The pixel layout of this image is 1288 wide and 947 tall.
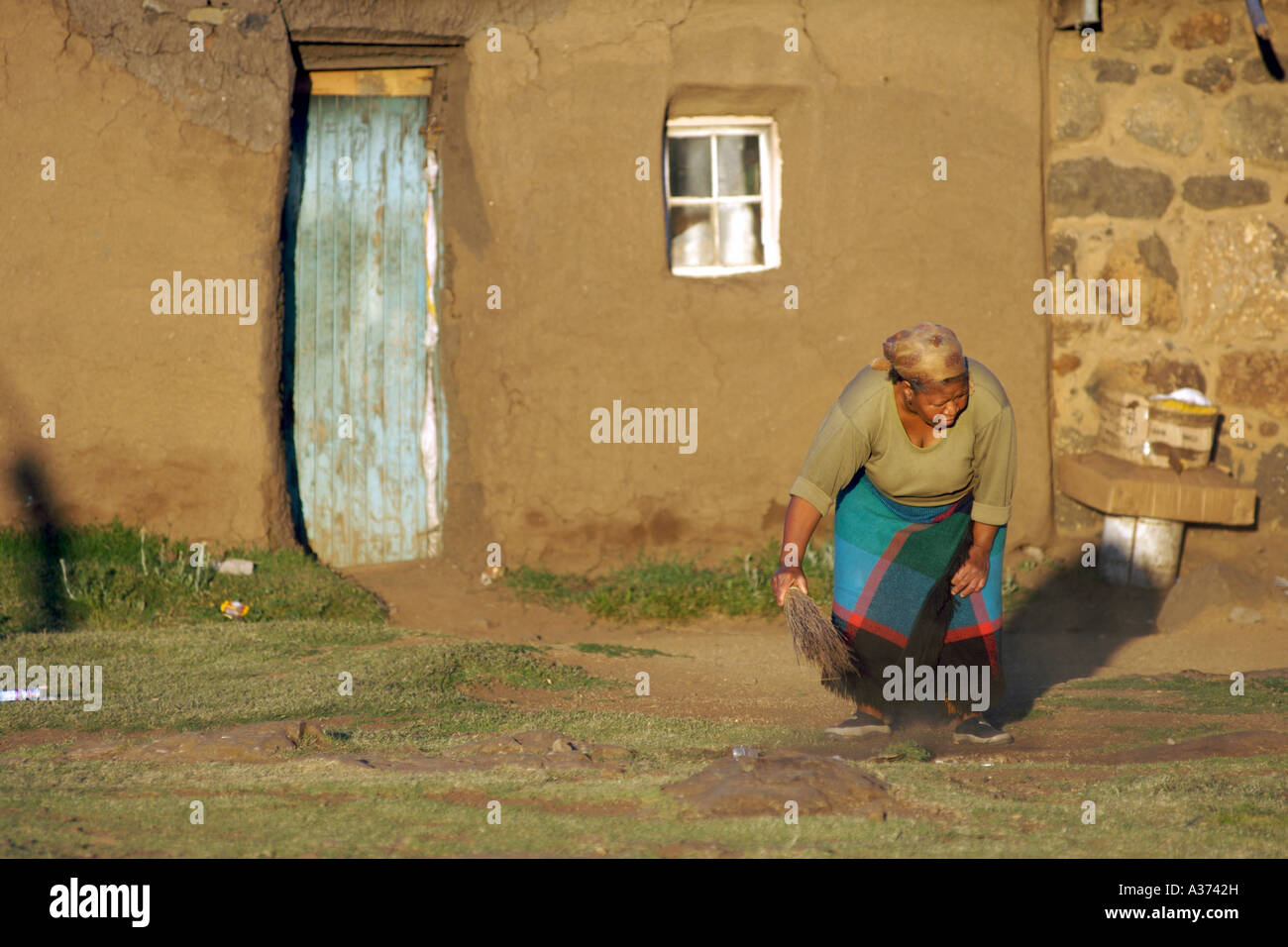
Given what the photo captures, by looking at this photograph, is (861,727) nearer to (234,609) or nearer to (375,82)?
(234,609)

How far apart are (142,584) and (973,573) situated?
4231 millimetres

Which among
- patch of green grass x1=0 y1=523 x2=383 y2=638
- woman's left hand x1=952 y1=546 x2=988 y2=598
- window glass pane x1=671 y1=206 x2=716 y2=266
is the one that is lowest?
patch of green grass x1=0 y1=523 x2=383 y2=638

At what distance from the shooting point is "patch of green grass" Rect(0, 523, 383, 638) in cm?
644

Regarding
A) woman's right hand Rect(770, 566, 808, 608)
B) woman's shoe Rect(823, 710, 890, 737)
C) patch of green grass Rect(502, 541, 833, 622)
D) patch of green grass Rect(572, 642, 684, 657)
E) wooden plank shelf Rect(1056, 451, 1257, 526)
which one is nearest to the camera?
woman's right hand Rect(770, 566, 808, 608)

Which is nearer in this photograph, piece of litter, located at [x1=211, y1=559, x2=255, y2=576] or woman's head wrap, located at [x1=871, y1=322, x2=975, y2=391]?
woman's head wrap, located at [x1=871, y1=322, x2=975, y2=391]

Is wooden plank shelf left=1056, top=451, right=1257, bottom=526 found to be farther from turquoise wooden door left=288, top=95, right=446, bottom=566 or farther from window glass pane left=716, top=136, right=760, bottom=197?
turquoise wooden door left=288, top=95, right=446, bottom=566

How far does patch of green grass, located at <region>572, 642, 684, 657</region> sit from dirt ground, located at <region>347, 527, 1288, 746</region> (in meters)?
0.06

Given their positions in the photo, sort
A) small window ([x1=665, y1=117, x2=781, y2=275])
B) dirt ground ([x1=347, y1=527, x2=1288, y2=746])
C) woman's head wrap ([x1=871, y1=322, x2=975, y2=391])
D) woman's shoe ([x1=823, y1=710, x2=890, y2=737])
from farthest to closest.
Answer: small window ([x1=665, y1=117, x2=781, y2=275])
dirt ground ([x1=347, y1=527, x2=1288, y2=746])
woman's shoe ([x1=823, y1=710, x2=890, y2=737])
woman's head wrap ([x1=871, y1=322, x2=975, y2=391])

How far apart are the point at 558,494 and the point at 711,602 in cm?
105

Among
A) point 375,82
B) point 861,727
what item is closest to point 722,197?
point 375,82

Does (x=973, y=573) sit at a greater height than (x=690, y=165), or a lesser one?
lesser

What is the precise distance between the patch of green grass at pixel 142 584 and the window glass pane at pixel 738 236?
9.29ft

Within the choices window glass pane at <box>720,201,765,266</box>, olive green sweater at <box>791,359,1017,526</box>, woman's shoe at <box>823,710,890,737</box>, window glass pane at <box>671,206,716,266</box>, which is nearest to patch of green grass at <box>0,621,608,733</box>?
woman's shoe at <box>823,710,890,737</box>

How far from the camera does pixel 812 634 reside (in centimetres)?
430
